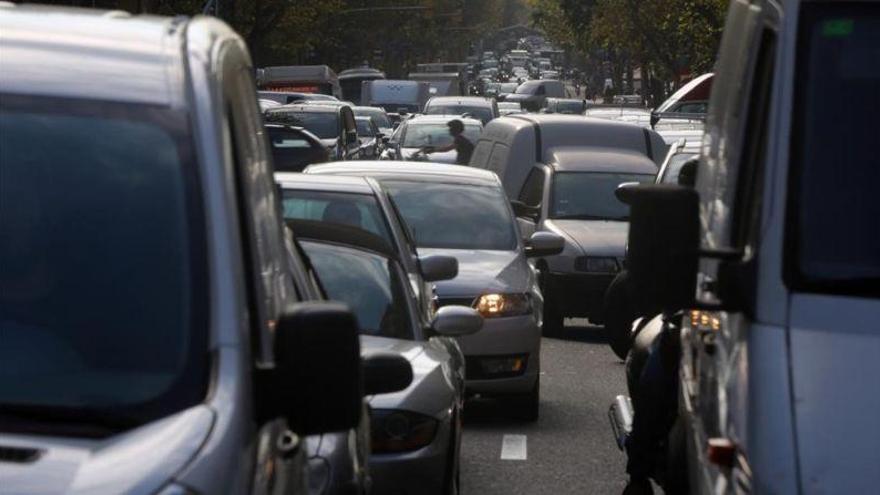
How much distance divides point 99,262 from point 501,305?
9907 mm

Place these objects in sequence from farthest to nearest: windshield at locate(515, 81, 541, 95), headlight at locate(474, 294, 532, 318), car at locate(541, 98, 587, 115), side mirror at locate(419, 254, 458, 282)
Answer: windshield at locate(515, 81, 541, 95)
car at locate(541, 98, 587, 115)
headlight at locate(474, 294, 532, 318)
side mirror at locate(419, 254, 458, 282)

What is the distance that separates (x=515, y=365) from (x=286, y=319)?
9.71 metres

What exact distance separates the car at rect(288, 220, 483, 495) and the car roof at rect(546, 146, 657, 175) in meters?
11.4

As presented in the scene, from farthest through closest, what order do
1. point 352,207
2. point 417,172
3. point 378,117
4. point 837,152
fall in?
point 378,117
point 417,172
point 352,207
point 837,152

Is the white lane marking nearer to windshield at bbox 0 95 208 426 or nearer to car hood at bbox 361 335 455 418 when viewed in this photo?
car hood at bbox 361 335 455 418

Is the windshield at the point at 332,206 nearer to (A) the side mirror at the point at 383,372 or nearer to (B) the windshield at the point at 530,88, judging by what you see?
(A) the side mirror at the point at 383,372

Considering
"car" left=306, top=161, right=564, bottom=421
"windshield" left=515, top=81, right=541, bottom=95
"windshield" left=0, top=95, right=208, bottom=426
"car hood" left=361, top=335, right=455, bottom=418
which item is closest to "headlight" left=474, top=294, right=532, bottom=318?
"car" left=306, top=161, right=564, bottom=421

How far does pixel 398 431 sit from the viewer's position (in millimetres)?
8867

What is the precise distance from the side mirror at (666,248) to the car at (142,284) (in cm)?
100

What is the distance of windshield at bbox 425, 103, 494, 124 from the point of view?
4709cm

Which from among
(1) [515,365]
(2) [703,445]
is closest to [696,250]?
(2) [703,445]

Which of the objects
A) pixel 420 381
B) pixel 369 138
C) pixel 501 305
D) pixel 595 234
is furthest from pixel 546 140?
pixel 369 138

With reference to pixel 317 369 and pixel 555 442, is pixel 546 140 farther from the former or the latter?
pixel 317 369

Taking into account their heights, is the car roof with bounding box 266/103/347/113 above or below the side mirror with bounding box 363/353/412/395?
below
